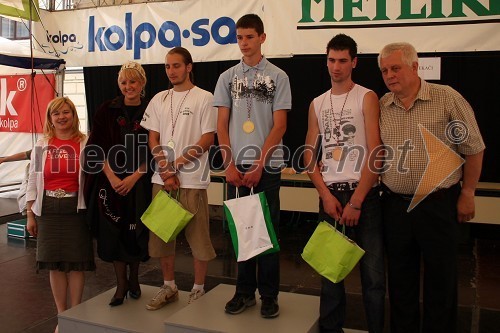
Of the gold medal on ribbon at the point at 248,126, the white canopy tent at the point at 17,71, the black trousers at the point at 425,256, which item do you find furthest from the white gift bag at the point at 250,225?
the white canopy tent at the point at 17,71

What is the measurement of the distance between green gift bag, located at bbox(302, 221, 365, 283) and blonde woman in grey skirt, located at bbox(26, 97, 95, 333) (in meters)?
1.28

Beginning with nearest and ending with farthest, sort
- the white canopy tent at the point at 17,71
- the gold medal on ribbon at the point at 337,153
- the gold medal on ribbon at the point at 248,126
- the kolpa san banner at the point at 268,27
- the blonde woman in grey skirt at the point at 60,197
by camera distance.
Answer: the gold medal on ribbon at the point at 337,153 → the gold medal on ribbon at the point at 248,126 → the blonde woman in grey skirt at the point at 60,197 → the kolpa san banner at the point at 268,27 → the white canopy tent at the point at 17,71

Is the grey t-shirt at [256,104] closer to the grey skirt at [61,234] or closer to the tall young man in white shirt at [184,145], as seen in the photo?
the tall young man in white shirt at [184,145]

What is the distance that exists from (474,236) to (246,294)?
13.0ft

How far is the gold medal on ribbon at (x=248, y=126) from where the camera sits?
2.37 meters

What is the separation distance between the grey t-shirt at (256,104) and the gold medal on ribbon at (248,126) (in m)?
0.01

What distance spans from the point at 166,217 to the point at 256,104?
0.76 meters

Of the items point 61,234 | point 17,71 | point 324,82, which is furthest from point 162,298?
point 17,71

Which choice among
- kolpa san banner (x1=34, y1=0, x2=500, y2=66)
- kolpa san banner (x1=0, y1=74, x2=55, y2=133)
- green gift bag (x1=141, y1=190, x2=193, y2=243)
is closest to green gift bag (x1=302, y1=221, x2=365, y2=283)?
green gift bag (x1=141, y1=190, x2=193, y2=243)

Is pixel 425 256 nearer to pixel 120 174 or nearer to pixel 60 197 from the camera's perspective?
pixel 120 174

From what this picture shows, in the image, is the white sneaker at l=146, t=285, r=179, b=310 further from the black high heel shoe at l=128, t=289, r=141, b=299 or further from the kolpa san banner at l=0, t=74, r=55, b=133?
the kolpa san banner at l=0, t=74, r=55, b=133

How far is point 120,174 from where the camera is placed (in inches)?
104

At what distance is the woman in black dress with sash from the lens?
2619 mm

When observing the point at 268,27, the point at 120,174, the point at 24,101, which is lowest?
the point at 120,174
